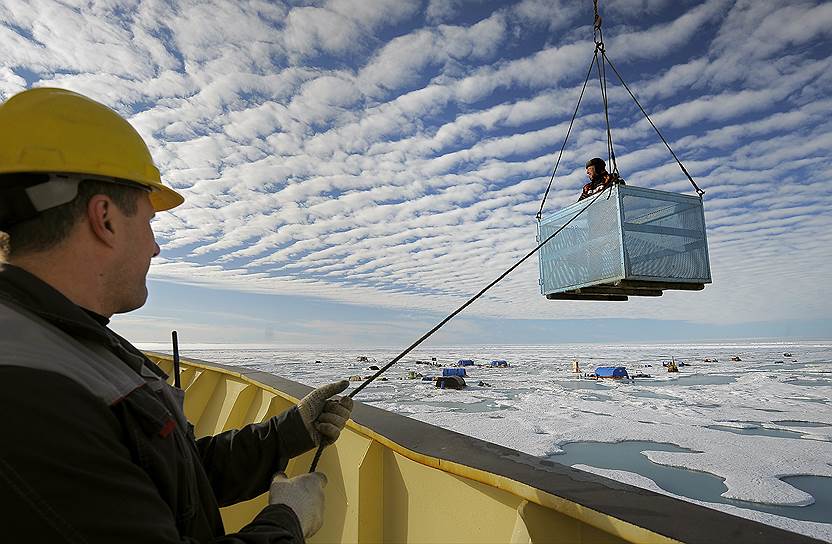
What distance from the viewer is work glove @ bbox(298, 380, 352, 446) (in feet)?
5.48

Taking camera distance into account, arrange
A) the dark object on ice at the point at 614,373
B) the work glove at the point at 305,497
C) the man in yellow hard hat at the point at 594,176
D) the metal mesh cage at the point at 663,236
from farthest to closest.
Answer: the dark object on ice at the point at 614,373
the man in yellow hard hat at the point at 594,176
the metal mesh cage at the point at 663,236
the work glove at the point at 305,497

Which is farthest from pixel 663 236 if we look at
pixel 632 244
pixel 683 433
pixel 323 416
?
pixel 683 433

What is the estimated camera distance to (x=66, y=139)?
1.09 meters

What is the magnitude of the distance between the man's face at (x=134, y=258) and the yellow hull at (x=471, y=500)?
1005 millimetres

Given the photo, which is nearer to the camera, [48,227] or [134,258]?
[48,227]

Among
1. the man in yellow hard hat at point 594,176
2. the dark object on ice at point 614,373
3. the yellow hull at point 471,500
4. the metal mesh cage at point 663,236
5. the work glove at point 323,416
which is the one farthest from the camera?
the dark object on ice at point 614,373

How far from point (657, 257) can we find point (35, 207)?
351 centimetres

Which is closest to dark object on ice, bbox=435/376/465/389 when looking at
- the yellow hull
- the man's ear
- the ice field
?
the ice field

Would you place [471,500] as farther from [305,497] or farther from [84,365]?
[84,365]

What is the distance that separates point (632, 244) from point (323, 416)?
2.53m

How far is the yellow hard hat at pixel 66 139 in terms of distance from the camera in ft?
3.45

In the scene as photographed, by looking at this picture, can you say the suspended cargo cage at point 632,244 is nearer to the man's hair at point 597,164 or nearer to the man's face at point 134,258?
the man's hair at point 597,164

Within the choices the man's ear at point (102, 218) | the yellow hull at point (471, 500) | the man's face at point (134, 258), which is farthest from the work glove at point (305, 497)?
the man's ear at point (102, 218)

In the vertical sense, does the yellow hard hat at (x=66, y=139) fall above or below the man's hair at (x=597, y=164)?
below
